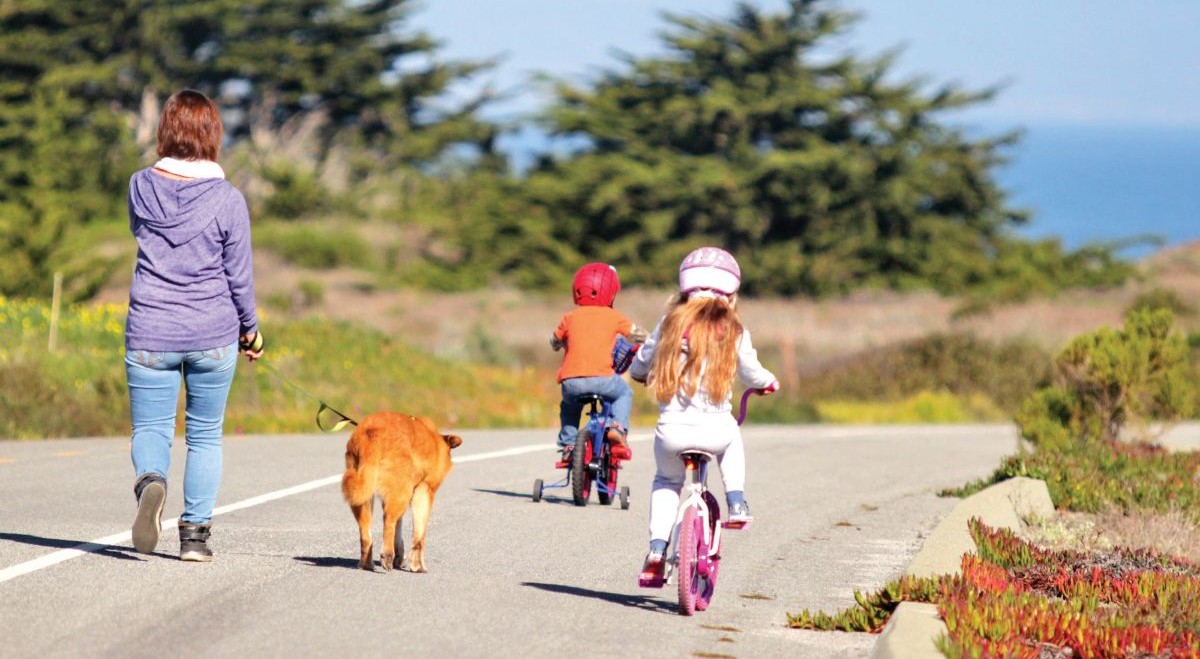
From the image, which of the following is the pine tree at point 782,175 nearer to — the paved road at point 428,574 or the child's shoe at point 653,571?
the paved road at point 428,574

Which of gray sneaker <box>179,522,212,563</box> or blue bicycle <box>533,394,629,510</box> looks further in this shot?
blue bicycle <box>533,394,629,510</box>

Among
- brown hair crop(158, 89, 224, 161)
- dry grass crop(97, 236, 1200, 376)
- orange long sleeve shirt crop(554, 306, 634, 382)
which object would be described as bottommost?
orange long sleeve shirt crop(554, 306, 634, 382)

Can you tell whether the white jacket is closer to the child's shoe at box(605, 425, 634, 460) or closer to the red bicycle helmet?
the red bicycle helmet

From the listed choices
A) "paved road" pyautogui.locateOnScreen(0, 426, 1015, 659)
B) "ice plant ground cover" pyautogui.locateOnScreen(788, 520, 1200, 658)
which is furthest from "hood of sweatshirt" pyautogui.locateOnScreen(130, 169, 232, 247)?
"ice plant ground cover" pyautogui.locateOnScreen(788, 520, 1200, 658)

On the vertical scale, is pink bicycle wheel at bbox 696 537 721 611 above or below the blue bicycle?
below

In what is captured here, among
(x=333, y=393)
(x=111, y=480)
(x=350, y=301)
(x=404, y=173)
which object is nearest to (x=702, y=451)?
(x=111, y=480)

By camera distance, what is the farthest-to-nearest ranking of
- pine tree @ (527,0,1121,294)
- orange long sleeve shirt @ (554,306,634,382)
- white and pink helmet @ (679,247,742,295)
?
pine tree @ (527,0,1121,294) < orange long sleeve shirt @ (554,306,634,382) < white and pink helmet @ (679,247,742,295)

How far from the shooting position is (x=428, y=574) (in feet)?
29.5

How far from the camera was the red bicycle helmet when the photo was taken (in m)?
12.1

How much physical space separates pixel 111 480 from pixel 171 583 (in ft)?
16.3

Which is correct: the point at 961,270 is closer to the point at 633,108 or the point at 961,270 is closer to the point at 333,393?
the point at 633,108

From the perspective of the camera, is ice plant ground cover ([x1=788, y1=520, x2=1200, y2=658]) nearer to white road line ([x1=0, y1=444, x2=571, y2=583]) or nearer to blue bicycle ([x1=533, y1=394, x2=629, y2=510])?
blue bicycle ([x1=533, y1=394, x2=629, y2=510])

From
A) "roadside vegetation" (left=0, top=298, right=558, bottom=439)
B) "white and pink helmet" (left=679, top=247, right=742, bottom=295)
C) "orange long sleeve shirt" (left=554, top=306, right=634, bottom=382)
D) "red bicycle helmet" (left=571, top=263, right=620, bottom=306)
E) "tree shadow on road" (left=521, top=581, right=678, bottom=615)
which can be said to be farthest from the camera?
"roadside vegetation" (left=0, top=298, right=558, bottom=439)

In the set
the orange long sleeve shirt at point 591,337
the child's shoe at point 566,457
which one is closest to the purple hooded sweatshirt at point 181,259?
the orange long sleeve shirt at point 591,337
